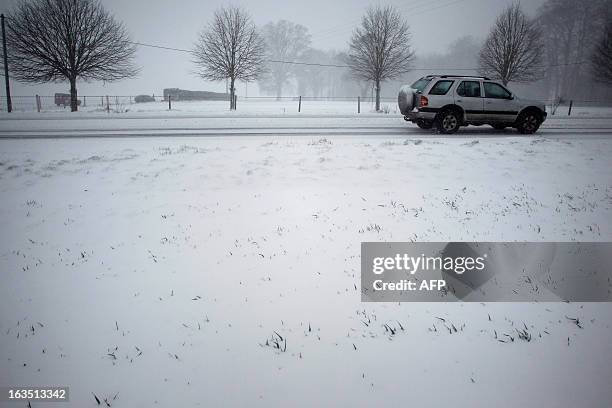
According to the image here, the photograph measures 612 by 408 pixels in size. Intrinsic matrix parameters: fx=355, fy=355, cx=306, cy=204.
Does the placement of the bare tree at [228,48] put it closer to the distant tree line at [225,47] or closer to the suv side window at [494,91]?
the distant tree line at [225,47]

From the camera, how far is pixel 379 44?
29.6 metres

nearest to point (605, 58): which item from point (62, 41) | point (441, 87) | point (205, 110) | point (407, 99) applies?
point (441, 87)

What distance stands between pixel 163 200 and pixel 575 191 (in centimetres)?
739

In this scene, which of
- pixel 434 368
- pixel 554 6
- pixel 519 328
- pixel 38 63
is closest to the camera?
pixel 434 368

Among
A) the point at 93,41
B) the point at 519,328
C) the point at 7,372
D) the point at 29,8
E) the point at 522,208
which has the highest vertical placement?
the point at 29,8

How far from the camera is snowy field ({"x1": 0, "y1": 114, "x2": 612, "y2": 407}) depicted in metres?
2.71

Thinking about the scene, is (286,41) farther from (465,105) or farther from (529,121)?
(529,121)

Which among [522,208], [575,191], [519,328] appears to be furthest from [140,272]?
[575,191]

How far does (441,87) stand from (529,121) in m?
3.40

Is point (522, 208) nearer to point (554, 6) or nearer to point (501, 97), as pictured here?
point (501, 97)

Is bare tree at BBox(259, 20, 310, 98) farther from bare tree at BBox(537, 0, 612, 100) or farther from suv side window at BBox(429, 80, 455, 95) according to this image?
suv side window at BBox(429, 80, 455, 95)

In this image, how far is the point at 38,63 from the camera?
2462cm

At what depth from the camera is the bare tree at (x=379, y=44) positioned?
29469 millimetres

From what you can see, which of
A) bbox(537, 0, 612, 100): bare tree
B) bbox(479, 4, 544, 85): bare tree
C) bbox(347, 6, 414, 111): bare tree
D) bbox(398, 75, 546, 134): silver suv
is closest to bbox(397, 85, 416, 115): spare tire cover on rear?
bbox(398, 75, 546, 134): silver suv
